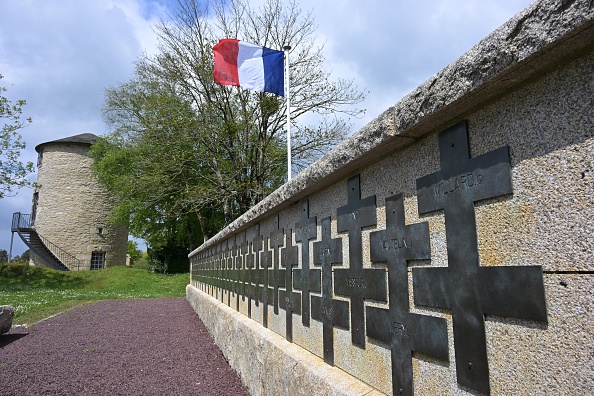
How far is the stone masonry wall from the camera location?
31.8m

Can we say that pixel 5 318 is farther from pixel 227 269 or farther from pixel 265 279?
pixel 265 279

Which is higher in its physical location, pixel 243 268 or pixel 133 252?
pixel 133 252

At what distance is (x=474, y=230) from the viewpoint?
151 centimetres

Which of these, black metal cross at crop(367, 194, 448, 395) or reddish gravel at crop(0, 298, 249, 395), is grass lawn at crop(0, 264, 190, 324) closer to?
reddish gravel at crop(0, 298, 249, 395)

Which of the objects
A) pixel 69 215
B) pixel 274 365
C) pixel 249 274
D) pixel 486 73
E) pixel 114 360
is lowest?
pixel 114 360

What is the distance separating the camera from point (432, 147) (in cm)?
177

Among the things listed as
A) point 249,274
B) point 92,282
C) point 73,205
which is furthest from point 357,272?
point 73,205

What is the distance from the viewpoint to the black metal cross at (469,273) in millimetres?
1328

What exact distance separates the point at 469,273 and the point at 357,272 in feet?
2.72

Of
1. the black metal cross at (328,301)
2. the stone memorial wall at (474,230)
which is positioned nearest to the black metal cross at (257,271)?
the black metal cross at (328,301)

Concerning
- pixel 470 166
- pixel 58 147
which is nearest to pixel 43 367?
pixel 470 166

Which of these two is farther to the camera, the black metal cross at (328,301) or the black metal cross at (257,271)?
the black metal cross at (257,271)

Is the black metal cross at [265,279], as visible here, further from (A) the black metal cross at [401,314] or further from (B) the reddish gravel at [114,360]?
(A) the black metal cross at [401,314]

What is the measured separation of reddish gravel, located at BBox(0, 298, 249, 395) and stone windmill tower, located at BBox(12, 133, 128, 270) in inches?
975
